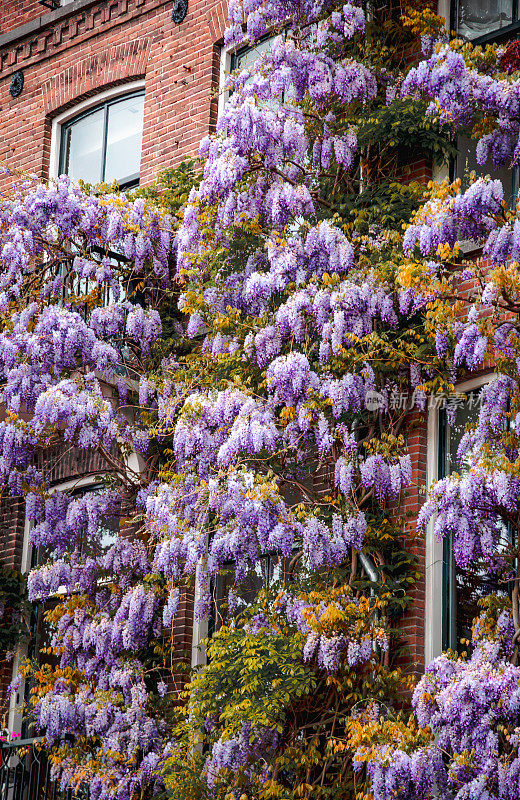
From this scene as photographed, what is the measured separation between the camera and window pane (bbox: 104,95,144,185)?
13.1m

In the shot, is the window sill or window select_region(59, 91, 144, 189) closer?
window select_region(59, 91, 144, 189)

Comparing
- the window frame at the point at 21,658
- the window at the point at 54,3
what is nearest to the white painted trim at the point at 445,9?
the window frame at the point at 21,658

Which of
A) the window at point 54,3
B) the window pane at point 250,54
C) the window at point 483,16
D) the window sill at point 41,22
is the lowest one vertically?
the window at point 483,16

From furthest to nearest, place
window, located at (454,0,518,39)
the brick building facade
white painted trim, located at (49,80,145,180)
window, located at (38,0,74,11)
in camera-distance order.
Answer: window, located at (38,0,74,11) < white painted trim, located at (49,80,145,180) < the brick building facade < window, located at (454,0,518,39)

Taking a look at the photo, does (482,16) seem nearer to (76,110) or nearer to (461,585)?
(461,585)

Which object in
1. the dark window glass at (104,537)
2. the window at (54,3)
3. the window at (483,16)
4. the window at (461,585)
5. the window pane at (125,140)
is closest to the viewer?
the window at (461,585)

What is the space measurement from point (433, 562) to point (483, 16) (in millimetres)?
4559

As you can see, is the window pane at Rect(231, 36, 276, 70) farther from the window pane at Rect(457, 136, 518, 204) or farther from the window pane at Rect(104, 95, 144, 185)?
the window pane at Rect(457, 136, 518, 204)

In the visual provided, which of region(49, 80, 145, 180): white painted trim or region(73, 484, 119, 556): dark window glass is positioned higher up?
region(49, 80, 145, 180): white painted trim

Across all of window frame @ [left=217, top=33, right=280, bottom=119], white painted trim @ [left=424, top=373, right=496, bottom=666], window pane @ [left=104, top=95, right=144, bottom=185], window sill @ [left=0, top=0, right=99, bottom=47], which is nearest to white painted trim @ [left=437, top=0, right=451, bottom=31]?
window frame @ [left=217, top=33, right=280, bottom=119]

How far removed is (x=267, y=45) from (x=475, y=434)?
5.20m

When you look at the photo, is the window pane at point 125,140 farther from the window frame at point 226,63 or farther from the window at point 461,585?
the window at point 461,585

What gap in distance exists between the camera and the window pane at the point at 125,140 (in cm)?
1305

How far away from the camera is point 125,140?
43.3ft
